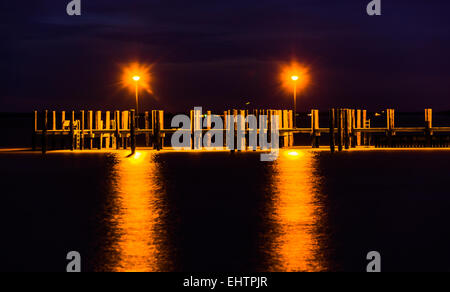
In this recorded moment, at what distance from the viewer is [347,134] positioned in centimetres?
3944

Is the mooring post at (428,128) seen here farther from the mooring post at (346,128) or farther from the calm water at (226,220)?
the calm water at (226,220)

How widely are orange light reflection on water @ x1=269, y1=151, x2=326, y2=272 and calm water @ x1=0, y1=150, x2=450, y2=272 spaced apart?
0.07 ft

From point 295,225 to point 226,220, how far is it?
4.77 ft

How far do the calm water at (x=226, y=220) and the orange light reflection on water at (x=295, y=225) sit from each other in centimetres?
2

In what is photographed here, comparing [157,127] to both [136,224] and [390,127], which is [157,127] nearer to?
[390,127]

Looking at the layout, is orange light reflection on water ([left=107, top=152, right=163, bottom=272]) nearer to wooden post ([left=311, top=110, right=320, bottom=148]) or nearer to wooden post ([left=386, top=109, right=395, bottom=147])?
wooden post ([left=311, top=110, right=320, bottom=148])

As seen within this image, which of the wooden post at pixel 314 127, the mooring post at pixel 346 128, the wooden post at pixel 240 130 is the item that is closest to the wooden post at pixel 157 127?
the wooden post at pixel 240 130

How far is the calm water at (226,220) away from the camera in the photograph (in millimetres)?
9141

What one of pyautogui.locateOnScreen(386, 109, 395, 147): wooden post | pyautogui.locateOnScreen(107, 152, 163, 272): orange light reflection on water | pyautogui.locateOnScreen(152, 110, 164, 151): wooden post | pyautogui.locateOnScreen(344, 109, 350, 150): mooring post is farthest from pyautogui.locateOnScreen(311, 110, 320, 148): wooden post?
pyautogui.locateOnScreen(107, 152, 163, 272): orange light reflection on water

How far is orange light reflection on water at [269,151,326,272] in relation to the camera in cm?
890

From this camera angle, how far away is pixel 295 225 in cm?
1180

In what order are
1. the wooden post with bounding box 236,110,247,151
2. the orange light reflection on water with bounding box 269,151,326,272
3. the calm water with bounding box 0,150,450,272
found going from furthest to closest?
the wooden post with bounding box 236,110,247,151 → the calm water with bounding box 0,150,450,272 → the orange light reflection on water with bounding box 269,151,326,272

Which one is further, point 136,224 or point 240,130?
point 240,130

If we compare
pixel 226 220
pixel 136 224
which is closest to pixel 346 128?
pixel 226 220
